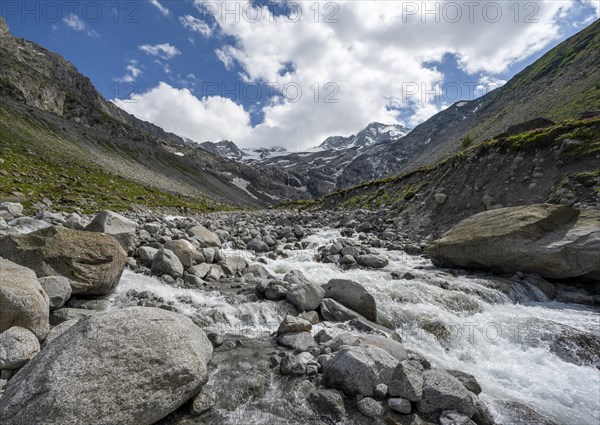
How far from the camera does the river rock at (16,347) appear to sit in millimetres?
6008

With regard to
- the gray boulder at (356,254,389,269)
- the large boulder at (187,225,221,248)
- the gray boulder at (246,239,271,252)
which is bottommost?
the large boulder at (187,225,221,248)

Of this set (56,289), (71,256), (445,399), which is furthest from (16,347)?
(445,399)

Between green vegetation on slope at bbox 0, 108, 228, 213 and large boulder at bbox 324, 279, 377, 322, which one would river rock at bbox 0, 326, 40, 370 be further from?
green vegetation on slope at bbox 0, 108, 228, 213

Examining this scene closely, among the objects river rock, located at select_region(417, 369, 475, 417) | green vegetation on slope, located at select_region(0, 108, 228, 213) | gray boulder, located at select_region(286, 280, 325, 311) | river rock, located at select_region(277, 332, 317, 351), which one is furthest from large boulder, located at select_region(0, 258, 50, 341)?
green vegetation on slope, located at select_region(0, 108, 228, 213)

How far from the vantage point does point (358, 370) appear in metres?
6.47

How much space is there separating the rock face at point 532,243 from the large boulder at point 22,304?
17.7 metres

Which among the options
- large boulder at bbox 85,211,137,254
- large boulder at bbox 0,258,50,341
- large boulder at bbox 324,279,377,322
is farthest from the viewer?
large boulder at bbox 85,211,137,254

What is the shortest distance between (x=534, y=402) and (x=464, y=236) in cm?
1121

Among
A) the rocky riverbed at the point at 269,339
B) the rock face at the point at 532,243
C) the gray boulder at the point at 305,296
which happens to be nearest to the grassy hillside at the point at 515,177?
the rock face at the point at 532,243

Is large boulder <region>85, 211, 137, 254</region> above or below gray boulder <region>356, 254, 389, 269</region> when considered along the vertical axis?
below

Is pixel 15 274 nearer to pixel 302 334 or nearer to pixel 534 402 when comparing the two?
pixel 302 334

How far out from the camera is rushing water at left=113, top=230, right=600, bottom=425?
307 inches

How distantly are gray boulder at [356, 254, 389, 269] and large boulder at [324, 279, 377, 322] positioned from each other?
621 centimetres

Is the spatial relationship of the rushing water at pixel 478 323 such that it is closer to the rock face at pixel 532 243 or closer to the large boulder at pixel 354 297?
the large boulder at pixel 354 297
